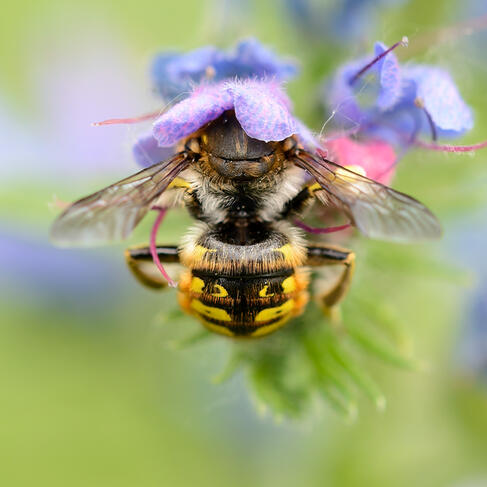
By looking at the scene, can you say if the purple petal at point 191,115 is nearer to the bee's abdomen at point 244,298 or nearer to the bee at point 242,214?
the bee at point 242,214

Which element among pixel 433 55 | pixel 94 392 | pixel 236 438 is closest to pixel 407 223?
pixel 433 55

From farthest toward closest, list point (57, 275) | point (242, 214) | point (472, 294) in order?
point (57, 275), point (472, 294), point (242, 214)

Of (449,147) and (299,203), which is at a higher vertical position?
(449,147)

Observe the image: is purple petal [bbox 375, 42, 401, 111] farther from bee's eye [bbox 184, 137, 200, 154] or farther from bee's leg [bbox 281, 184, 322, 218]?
bee's eye [bbox 184, 137, 200, 154]

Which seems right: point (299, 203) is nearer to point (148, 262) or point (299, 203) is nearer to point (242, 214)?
point (242, 214)

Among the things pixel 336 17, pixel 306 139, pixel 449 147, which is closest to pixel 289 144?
pixel 306 139

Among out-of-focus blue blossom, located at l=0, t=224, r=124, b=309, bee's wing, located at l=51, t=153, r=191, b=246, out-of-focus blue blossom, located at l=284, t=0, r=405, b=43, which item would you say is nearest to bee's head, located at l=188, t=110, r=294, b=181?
bee's wing, located at l=51, t=153, r=191, b=246

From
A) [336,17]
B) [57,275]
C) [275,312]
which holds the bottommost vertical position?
[275,312]
